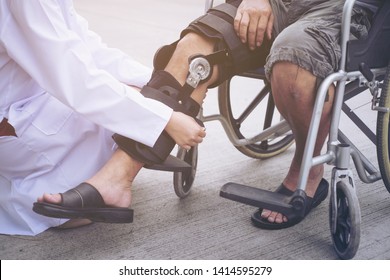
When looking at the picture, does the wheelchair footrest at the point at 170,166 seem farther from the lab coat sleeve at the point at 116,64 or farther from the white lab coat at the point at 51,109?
the lab coat sleeve at the point at 116,64

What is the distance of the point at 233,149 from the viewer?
223 cm

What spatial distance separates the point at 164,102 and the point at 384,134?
2.09ft

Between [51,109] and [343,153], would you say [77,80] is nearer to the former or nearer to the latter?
[51,109]

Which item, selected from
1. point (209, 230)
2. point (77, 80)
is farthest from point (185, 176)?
point (77, 80)

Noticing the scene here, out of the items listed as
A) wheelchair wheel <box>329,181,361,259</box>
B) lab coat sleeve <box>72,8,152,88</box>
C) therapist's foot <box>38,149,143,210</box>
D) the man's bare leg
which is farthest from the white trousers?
wheelchair wheel <box>329,181,361,259</box>

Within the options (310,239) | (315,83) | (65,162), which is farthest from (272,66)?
(65,162)

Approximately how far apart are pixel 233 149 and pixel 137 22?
3.19 m

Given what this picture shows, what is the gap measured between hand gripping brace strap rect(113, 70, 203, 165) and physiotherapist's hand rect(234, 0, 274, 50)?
0.78ft

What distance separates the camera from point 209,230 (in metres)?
1.59

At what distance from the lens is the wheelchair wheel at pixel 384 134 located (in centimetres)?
147

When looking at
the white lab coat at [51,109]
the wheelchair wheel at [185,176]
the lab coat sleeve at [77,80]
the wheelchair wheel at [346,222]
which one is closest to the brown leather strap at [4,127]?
the white lab coat at [51,109]

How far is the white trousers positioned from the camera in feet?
4.78

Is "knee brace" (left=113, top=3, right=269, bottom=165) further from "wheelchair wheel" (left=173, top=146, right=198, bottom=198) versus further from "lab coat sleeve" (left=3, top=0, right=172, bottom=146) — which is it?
"wheelchair wheel" (left=173, top=146, right=198, bottom=198)

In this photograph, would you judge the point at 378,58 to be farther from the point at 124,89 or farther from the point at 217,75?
the point at 124,89
